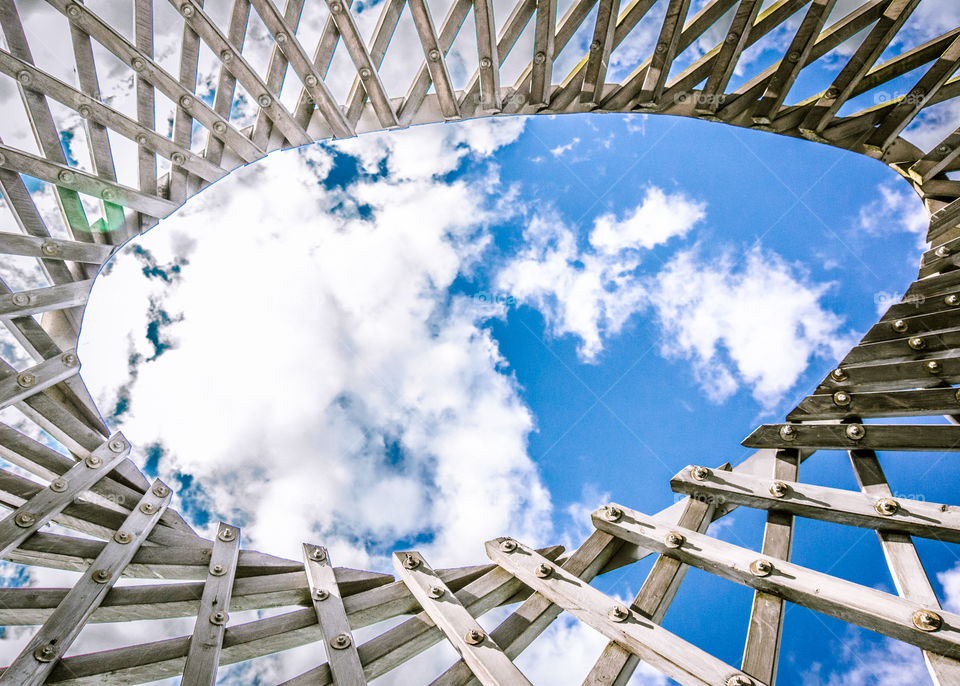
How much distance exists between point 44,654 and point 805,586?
12.6ft

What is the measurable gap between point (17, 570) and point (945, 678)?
6.94 m

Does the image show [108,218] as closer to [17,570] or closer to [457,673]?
[17,570]

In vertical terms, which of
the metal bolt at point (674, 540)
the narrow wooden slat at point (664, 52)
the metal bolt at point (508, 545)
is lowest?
the metal bolt at point (508, 545)

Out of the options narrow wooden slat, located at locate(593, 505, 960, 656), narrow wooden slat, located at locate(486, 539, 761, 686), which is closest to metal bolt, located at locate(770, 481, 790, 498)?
narrow wooden slat, located at locate(593, 505, 960, 656)

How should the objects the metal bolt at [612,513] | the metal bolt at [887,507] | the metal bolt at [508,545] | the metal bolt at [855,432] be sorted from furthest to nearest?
the metal bolt at [508,545], the metal bolt at [612,513], the metal bolt at [855,432], the metal bolt at [887,507]

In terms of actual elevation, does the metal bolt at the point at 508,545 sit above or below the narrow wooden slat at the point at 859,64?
below

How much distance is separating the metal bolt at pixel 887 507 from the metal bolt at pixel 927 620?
53cm

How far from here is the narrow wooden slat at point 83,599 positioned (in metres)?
2.81

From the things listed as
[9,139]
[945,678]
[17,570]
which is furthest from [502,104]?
[17,570]

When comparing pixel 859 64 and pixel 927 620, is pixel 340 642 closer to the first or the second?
pixel 927 620

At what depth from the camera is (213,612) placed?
347 cm

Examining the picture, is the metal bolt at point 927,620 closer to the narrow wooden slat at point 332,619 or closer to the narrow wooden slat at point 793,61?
the narrow wooden slat at point 332,619

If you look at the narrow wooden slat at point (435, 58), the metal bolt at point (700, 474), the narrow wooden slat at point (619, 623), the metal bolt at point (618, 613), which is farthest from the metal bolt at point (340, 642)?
the narrow wooden slat at point (435, 58)

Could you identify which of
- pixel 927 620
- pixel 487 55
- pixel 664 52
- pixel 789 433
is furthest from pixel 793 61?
pixel 927 620
